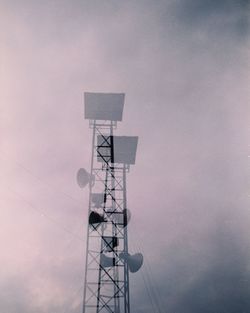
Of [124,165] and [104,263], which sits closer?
[104,263]

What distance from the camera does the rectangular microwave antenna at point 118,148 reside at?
59.1 ft

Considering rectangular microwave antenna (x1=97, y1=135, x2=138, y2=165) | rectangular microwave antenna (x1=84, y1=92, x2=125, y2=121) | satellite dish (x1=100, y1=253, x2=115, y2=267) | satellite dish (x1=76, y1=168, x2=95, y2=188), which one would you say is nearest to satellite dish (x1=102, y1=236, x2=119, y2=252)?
satellite dish (x1=100, y1=253, x2=115, y2=267)

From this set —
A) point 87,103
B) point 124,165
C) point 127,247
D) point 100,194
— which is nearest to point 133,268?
point 127,247

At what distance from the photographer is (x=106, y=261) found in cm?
1712

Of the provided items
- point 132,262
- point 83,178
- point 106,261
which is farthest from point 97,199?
point 132,262

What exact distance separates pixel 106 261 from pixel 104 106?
922 cm

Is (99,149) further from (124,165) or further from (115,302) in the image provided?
(115,302)

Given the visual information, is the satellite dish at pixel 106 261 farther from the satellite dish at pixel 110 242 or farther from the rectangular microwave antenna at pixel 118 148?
the rectangular microwave antenna at pixel 118 148

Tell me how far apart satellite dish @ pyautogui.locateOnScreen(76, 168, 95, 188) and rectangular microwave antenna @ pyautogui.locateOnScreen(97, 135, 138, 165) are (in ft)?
4.73

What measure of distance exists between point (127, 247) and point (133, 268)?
1283 mm

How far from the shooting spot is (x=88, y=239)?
16.3 metres

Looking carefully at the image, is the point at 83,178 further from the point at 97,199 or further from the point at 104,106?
the point at 104,106

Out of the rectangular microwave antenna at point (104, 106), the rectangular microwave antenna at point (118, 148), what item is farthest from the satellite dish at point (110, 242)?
the rectangular microwave antenna at point (104, 106)

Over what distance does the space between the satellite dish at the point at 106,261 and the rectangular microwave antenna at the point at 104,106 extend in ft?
27.3
